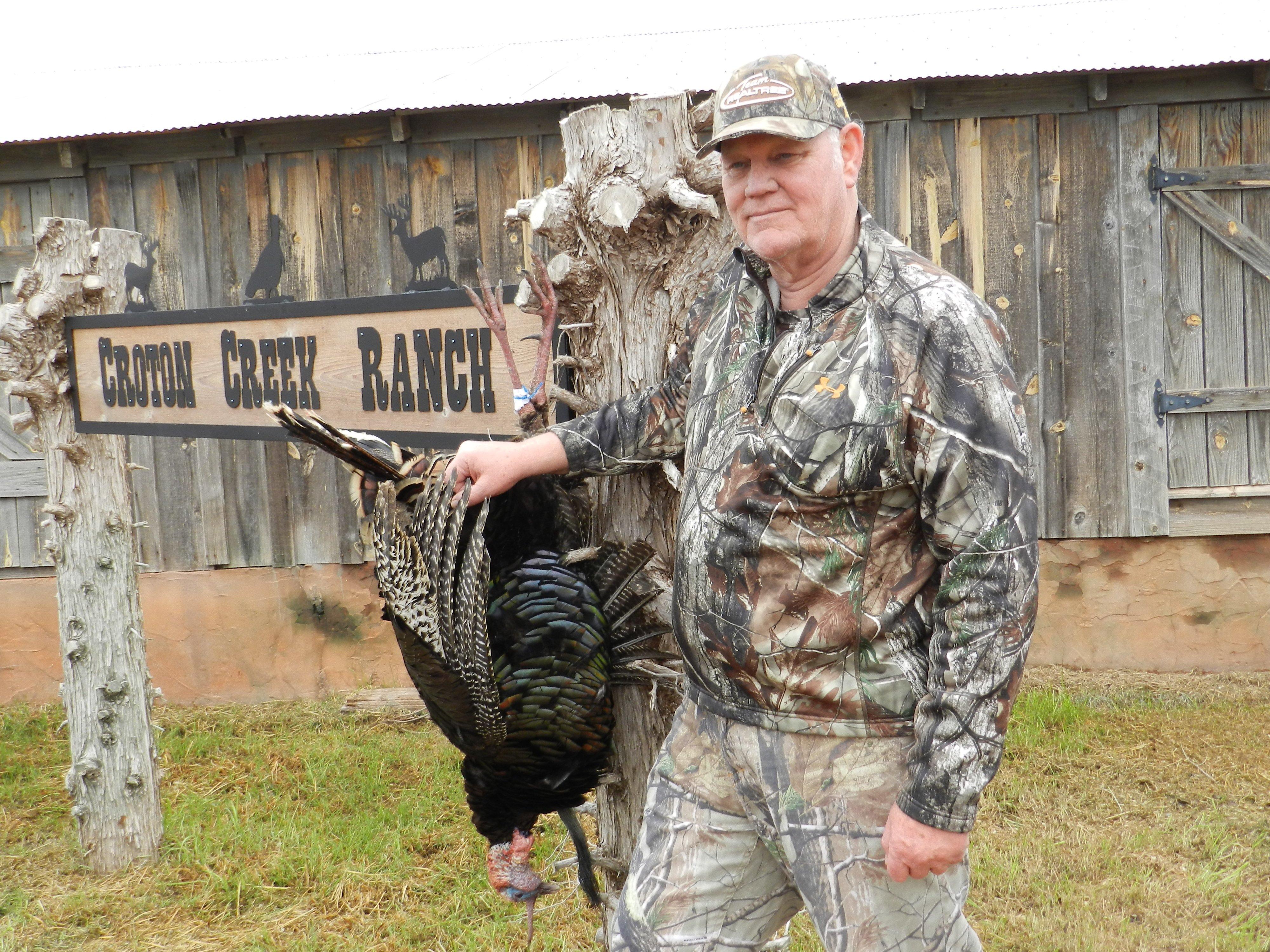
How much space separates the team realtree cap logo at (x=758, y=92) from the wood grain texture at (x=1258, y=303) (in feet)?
15.8

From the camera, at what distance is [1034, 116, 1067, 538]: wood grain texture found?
5641 millimetres

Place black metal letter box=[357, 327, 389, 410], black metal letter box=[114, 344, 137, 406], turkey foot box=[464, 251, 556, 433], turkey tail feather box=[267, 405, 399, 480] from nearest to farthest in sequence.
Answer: turkey tail feather box=[267, 405, 399, 480], turkey foot box=[464, 251, 556, 433], black metal letter box=[357, 327, 389, 410], black metal letter box=[114, 344, 137, 406]

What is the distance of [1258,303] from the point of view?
5.66 meters

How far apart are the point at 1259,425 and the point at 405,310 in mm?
4973

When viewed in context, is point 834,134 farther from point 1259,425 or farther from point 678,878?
point 1259,425

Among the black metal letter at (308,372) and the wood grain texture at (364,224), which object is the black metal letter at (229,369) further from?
the wood grain texture at (364,224)

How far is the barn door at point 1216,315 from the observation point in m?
5.57

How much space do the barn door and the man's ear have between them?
434cm

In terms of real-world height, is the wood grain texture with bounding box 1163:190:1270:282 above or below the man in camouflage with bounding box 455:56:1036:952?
above

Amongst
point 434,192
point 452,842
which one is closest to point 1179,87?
point 434,192

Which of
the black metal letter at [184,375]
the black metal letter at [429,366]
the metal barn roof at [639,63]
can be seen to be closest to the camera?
the black metal letter at [429,366]

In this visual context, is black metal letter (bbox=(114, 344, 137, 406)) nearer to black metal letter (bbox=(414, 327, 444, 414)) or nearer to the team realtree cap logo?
black metal letter (bbox=(414, 327, 444, 414))

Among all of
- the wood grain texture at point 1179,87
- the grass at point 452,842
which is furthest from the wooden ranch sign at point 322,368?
the wood grain texture at point 1179,87

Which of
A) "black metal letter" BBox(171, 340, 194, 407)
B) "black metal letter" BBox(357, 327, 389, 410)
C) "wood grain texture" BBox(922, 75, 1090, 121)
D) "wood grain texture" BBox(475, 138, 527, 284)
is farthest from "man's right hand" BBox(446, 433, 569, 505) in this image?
"wood grain texture" BBox(922, 75, 1090, 121)
